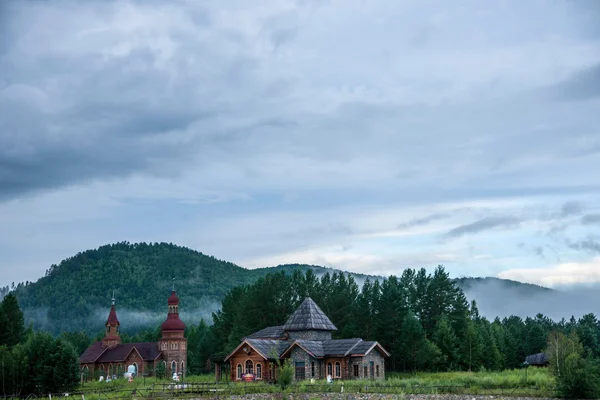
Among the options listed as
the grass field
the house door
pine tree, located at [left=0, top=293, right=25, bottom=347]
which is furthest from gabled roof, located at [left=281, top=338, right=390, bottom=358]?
pine tree, located at [left=0, top=293, right=25, bottom=347]

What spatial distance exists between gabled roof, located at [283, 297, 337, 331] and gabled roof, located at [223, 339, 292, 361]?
5.91 feet

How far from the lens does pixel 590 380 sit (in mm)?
45188

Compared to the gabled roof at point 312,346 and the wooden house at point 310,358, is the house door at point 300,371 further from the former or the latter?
the gabled roof at point 312,346

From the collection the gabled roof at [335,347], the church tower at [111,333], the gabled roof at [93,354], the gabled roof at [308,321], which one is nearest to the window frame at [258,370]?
the gabled roof at [335,347]

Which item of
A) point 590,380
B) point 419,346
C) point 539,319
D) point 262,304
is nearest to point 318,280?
point 262,304

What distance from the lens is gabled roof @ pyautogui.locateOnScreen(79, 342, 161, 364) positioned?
9562cm

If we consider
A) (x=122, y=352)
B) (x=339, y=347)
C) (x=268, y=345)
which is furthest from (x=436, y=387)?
(x=122, y=352)

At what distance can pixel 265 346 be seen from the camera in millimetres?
63719

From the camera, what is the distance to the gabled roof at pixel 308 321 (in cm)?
6669

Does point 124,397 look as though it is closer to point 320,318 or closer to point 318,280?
point 320,318

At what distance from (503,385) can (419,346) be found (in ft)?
71.1

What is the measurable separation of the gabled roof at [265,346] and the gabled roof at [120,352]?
34162mm

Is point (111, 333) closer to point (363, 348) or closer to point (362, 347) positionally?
point (362, 347)

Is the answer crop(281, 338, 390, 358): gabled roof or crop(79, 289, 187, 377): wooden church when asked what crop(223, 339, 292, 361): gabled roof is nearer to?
crop(281, 338, 390, 358): gabled roof
